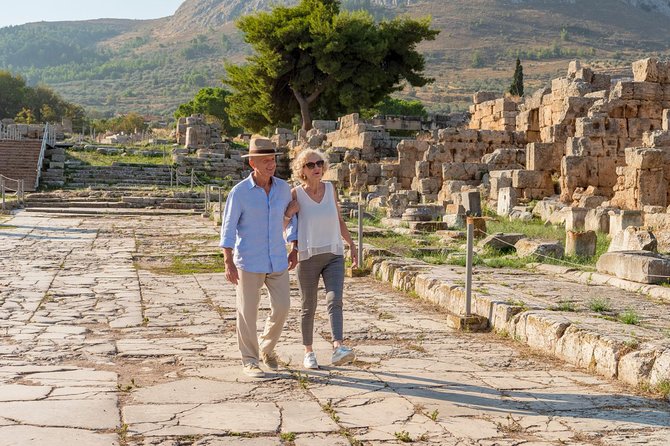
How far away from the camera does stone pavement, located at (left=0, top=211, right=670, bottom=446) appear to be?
4.58 meters

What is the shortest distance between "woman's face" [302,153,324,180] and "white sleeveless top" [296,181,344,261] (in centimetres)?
14

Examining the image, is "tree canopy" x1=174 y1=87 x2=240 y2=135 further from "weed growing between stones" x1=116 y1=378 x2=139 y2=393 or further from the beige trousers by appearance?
"weed growing between stones" x1=116 y1=378 x2=139 y2=393

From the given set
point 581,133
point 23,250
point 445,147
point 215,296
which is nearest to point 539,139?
point 445,147

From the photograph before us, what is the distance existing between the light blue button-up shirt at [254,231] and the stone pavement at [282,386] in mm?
748

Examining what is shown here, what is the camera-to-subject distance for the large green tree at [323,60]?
45.1m

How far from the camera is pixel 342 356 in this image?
6.15 meters

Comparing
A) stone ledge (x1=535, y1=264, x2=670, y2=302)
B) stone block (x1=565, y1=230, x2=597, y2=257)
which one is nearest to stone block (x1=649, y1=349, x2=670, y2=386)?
stone ledge (x1=535, y1=264, x2=670, y2=302)

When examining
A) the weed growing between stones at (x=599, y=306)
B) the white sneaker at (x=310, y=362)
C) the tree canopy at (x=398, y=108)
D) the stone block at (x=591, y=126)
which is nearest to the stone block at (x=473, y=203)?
the stone block at (x=591, y=126)

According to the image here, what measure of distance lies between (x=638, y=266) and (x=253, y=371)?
5.09 meters

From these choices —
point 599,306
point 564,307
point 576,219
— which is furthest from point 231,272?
point 576,219

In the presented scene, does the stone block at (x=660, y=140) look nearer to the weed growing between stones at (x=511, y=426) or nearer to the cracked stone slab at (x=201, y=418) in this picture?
the weed growing between stones at (x=511, y=426)

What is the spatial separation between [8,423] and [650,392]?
3.73 meters

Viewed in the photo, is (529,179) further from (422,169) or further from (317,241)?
(317,241)

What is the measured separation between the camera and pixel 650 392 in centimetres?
547
